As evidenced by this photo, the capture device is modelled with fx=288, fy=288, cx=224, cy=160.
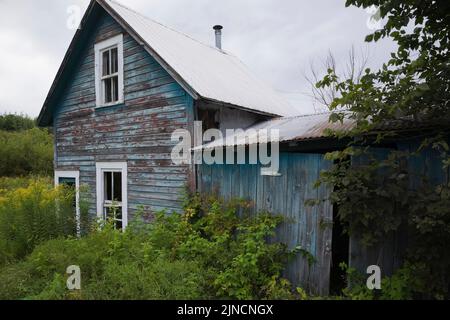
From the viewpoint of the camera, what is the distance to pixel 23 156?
68.4 ft

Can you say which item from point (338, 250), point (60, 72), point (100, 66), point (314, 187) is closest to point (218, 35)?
point (100, 66)

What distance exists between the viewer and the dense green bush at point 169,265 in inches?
159

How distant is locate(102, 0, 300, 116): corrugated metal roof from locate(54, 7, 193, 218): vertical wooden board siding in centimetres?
39

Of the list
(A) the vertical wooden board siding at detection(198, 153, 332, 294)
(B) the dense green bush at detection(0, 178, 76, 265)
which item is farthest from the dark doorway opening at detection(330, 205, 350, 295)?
(B) the dense green bush at detection(0, 178, 76, 265)

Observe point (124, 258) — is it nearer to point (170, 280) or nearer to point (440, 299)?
point (170, 280)

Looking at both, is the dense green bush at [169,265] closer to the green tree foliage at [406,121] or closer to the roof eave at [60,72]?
the green tree foliage at [406,121]

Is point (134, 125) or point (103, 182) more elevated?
point (134, 125)

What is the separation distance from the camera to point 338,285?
5.42 meters

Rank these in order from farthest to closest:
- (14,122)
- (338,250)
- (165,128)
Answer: (14,122), (165,128), (338,250)

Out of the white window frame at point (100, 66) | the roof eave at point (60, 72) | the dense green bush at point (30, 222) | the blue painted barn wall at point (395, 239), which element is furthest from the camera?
the roof eave at point (60, 72)

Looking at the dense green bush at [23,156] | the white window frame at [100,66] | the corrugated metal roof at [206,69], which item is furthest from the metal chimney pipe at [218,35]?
the dense green bush at [23,156]

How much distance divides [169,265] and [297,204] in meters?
2.31

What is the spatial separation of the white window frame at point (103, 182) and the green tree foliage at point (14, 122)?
87.3 feet

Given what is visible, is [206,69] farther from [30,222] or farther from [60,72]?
[30,222]
